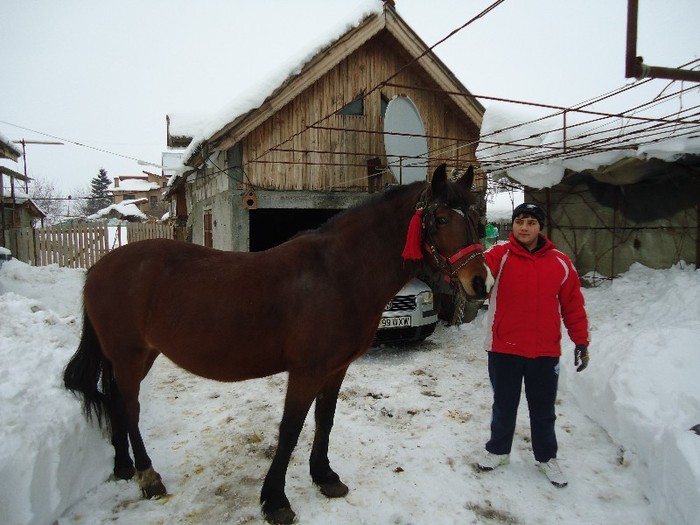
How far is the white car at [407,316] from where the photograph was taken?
6.26 m

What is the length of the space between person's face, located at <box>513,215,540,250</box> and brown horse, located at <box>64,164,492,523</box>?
660 millimetres

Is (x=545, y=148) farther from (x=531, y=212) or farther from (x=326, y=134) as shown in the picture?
(x=531, y=212)

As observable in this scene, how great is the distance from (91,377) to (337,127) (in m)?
7.02

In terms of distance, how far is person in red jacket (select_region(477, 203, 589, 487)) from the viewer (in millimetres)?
3012

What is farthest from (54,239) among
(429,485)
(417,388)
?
(429,485)

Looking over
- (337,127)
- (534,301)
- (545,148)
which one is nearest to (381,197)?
(534,301)

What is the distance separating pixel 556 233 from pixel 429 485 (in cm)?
768

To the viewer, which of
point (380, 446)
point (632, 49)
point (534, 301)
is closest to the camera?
point (632, 49)

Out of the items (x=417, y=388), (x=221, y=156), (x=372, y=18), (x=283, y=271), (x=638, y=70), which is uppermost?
(x=372, y=18)

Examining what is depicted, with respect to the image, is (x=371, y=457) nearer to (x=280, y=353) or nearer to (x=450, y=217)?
(x=280, y=353)

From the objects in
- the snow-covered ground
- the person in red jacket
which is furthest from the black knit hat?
the snow-covered ground

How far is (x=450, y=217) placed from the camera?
2576 mm

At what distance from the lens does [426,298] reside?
6.58 metres

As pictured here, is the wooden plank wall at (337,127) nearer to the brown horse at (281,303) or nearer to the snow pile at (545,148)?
the snow pile at (545,148)
